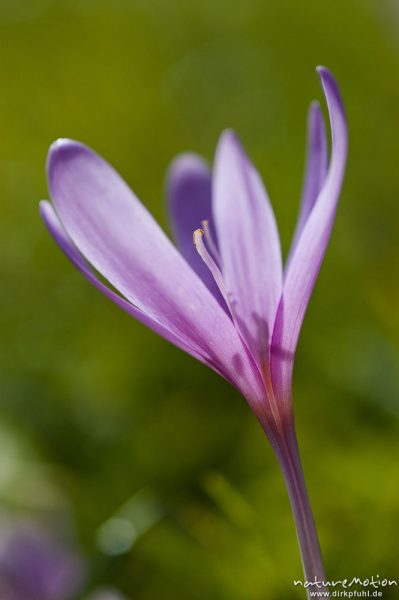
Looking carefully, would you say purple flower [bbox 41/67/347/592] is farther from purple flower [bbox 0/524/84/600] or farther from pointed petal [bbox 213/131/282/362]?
purple flower [bbox 0/524/84/600]

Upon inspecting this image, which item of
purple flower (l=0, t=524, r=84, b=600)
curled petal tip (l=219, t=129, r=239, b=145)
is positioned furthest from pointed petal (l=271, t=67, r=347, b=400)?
purple flower (l=0, t=524, r=84, b=600)

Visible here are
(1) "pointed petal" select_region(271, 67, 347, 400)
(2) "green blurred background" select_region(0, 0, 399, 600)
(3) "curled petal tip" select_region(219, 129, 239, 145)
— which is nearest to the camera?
(1) "pointed petal" select_region(271, 67, 347, 400)

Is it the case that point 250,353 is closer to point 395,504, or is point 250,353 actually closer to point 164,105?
point 395,504

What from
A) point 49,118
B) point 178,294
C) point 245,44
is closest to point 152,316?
point 178,294

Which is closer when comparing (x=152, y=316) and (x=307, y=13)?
(x=152, y=316)

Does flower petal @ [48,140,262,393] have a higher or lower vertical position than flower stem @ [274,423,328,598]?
higher

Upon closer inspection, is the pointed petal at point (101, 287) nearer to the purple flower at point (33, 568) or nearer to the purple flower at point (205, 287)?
the purple flower at point (205, 287)

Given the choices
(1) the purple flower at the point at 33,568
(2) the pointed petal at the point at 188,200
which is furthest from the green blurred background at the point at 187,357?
(2) the pointed petal at the point at 188,200

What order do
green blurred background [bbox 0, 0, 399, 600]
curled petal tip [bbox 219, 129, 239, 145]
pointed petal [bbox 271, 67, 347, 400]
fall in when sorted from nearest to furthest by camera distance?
pointed petal [bbox 271, 67, 347, 400] → curled petal tip [bbox 219, 129, 239, 145] → green blurred background [bbox 0, 0, 399, 600]
